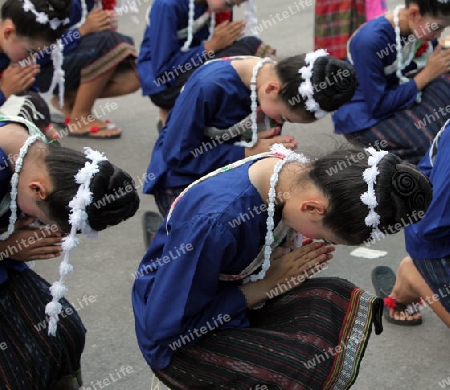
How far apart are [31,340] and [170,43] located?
191 cm

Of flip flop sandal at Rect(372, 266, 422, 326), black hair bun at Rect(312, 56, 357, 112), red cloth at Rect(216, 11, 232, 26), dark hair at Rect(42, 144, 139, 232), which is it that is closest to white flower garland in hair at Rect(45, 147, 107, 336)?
dark hair at Rect(42, 144, 139, 232)

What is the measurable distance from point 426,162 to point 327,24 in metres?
2.21

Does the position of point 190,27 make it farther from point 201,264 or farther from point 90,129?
point 201,264

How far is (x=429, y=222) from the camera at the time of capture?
8.23 ft

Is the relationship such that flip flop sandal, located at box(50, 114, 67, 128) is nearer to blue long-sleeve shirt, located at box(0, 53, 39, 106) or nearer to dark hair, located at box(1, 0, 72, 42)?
blue long-sleeve shirt, located at box(0, 53, 39, 106)

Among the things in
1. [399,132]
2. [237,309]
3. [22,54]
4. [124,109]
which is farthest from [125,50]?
[237,309]

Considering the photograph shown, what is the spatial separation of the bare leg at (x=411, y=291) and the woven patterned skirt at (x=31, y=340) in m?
1.13

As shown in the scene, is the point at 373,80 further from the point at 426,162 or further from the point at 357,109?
the point at 426,162

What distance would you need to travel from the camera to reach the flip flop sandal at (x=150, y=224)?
3.53 meters

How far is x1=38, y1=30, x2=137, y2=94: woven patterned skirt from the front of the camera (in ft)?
14.9

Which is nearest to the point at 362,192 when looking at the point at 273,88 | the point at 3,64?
the point at 273,88

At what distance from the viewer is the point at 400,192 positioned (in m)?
1.93

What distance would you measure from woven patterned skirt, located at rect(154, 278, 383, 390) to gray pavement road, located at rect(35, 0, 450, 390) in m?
0.34

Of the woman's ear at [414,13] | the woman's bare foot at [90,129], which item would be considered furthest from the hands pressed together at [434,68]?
the woman's bare foot at [90,129]
